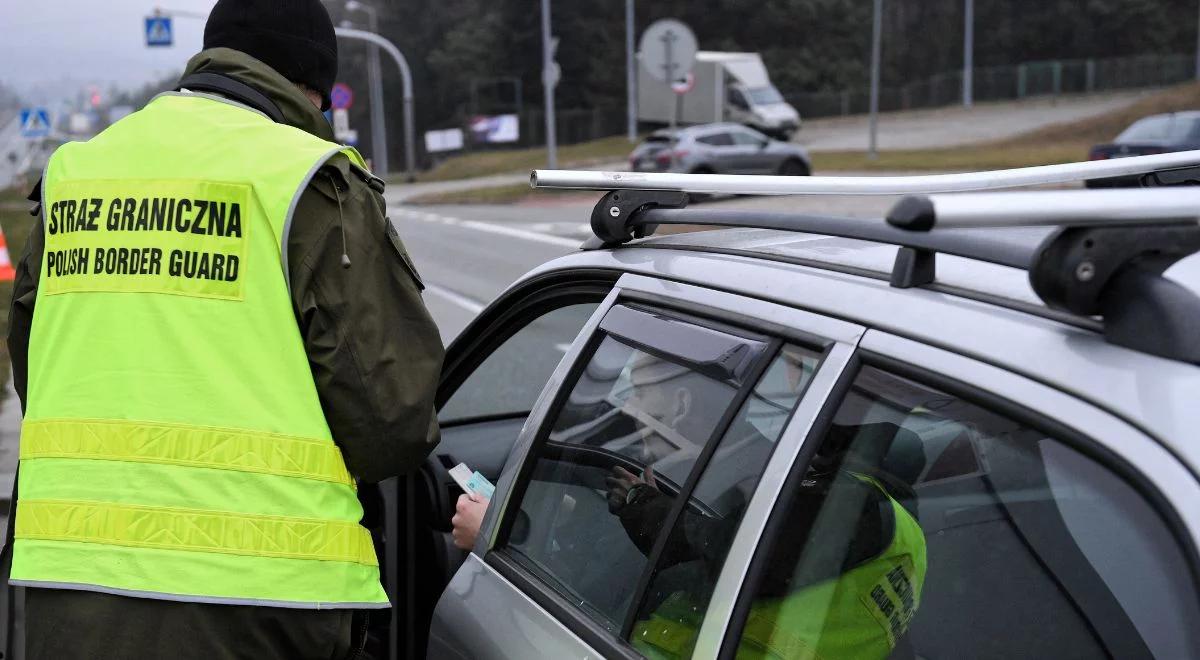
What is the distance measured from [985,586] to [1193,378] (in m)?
0.42

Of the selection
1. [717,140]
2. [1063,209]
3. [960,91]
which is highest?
[960,91]

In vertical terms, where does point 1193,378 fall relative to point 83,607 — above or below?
above

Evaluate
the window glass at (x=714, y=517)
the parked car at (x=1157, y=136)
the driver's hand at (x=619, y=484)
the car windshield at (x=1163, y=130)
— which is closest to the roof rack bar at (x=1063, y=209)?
the window glass at (x=714, y=517)

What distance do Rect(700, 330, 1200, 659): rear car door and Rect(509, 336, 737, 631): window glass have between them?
0.29m

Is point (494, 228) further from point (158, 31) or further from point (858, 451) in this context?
point (158, 31)

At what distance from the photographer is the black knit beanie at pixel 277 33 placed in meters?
2.21

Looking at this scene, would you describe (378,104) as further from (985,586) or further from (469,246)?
(985,586)

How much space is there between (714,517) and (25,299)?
4.28 ft

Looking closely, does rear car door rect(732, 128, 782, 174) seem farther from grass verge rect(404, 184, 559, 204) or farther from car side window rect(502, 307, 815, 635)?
car side window rect(502, 307, 815, 635)

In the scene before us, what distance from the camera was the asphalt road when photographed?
12562 mm

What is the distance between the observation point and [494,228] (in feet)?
70.1

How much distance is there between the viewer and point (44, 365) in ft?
6.42

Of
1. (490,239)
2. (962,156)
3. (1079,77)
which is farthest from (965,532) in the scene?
(1079,77)

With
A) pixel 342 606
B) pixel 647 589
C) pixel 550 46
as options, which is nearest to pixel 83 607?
pixel 342 606
